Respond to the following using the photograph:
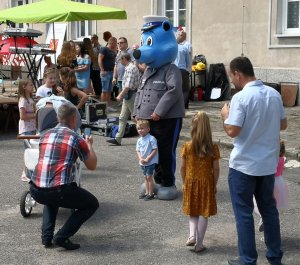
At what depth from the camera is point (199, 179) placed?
5391 mm

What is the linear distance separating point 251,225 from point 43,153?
189 cm

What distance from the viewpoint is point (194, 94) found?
1589 cm

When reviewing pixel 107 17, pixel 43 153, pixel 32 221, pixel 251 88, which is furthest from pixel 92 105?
pixel 251 88

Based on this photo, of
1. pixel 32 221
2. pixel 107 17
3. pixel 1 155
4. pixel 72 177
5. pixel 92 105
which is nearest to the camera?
pixel 72 177

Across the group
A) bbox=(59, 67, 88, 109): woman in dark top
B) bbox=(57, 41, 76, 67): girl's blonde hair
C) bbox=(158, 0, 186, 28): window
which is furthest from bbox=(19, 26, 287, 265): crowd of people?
bbox=(158, 0, 186, 28): window

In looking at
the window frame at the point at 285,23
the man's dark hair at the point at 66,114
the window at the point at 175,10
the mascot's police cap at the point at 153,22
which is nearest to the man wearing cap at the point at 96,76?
the window at the point at 175,10

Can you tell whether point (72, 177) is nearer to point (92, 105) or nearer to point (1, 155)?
point (1, 155)

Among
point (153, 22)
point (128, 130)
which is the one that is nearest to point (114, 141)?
point (128, 130)

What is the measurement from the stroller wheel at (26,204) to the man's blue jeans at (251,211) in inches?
95.8

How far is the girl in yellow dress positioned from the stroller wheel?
183 centimetres

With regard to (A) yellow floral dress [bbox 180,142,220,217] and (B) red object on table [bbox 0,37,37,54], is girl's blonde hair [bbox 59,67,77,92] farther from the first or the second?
(B) red object on table [bbox 0,37,37,54]

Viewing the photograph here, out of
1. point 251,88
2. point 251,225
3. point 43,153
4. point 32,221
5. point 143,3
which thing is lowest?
point 32,221

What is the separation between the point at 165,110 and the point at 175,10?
11.4 m

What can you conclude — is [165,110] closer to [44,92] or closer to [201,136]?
[201,136]
